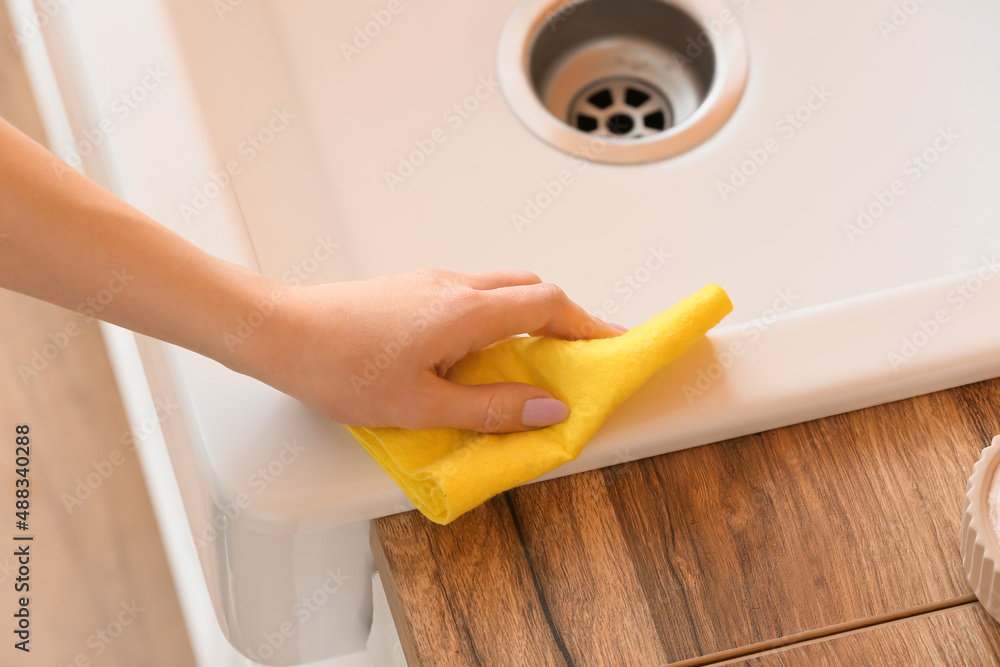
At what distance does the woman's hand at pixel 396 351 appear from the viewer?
0.39 metres

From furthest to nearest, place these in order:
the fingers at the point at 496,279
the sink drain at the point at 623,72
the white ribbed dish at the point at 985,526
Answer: the sink drain at the point at 623,72 → the fingers at the point at 496,279 → the white ribbed dish at the point at 985,526

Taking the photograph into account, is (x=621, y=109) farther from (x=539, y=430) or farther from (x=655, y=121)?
(x=539, y=430)

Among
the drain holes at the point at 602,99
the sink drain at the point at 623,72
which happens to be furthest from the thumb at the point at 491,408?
the drain holes at the point at 602,99

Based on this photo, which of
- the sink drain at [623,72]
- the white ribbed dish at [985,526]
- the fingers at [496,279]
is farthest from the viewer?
the sink drain at [623,72]

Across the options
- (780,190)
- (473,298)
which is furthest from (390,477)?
(780,190)

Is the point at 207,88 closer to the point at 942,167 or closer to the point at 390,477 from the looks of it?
the point at 390,477

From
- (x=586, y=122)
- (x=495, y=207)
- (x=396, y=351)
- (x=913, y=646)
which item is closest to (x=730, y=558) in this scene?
(x=913, y=646)

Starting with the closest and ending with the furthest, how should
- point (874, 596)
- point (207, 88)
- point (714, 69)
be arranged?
point (874, 596), point (207, 88), point (714, 69)

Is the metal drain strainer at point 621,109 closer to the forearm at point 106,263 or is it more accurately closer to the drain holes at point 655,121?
the drain holes at point 655,121

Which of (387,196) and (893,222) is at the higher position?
(387,196)

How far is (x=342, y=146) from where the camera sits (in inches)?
23.0

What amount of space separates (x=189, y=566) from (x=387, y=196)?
11.1 inches

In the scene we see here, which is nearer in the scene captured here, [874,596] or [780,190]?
[874,596]

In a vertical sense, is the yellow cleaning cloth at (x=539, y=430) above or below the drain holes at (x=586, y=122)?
below
